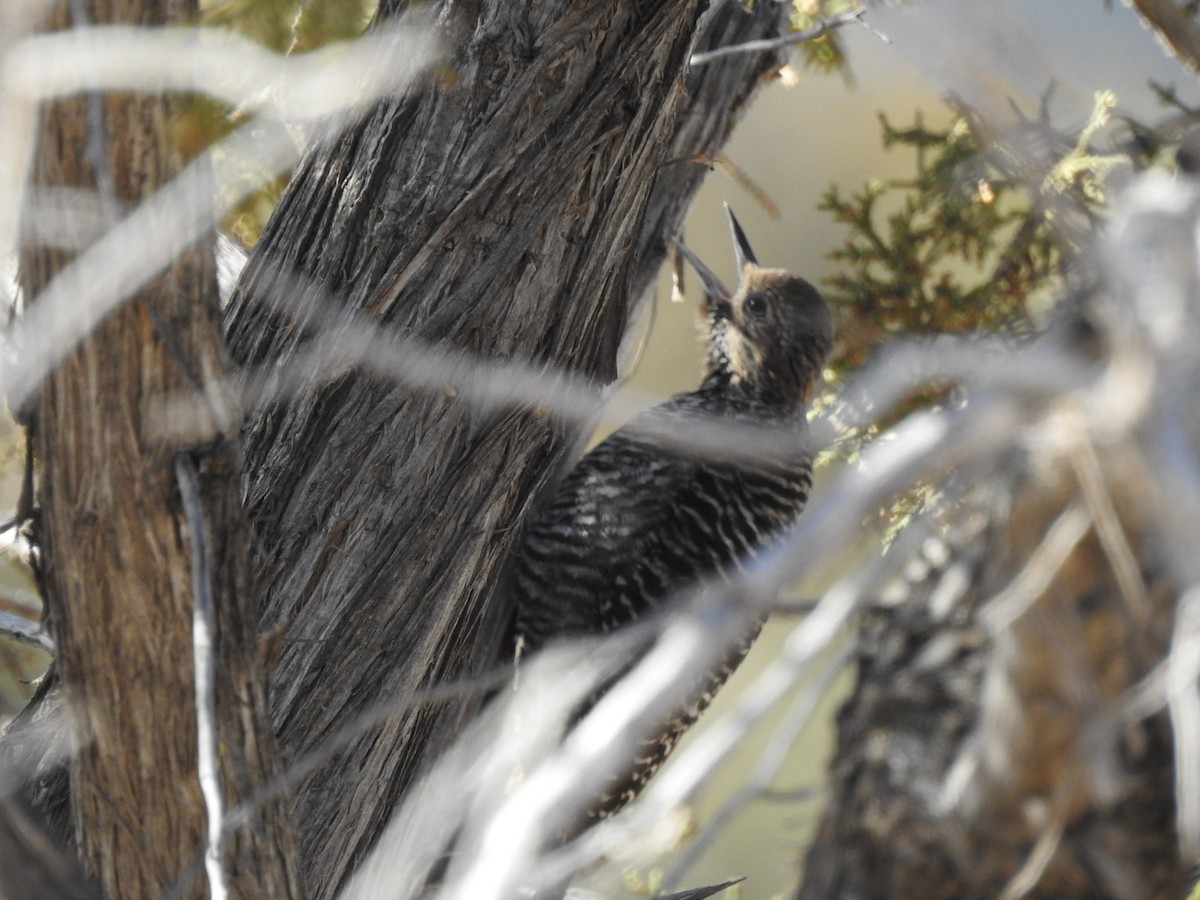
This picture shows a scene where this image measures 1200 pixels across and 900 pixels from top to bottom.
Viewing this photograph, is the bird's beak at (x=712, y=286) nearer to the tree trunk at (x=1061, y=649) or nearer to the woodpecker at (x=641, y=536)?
the woodpecker at (x=641, y=536)

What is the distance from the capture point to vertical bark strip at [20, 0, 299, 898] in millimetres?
1376

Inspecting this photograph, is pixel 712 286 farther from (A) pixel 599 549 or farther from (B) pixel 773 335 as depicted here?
(A) pixel 599 549

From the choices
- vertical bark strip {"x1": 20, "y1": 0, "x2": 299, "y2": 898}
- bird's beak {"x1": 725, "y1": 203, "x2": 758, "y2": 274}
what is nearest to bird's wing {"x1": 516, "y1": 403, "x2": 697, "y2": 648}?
bird's beak {"x1": 725, "y1": 203, "x2": 758, "y2": 274}

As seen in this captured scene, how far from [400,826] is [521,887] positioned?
1201 millimetres

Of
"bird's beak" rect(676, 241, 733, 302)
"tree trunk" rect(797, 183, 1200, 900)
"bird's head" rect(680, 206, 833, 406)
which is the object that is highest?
"bird's beak" rect(676, 241, 733, 302)

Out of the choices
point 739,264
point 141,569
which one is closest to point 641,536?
point 739,264

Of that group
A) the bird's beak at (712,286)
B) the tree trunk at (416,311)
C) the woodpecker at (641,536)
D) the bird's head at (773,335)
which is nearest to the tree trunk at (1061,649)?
the tree trunk at (416,311)

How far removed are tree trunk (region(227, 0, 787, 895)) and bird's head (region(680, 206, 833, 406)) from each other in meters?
0.83

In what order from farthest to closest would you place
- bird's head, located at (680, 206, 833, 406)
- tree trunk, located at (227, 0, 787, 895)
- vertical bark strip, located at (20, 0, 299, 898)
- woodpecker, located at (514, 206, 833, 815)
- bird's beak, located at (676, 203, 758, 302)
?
1. bird's beak, located at (676, 203, 758, 302)
2. bird's head, located at (680, 206, 833, 406)
3. woodpecker, located at (514, 206, 833, 815)
4. tree trunk, located at (227, 0, 787, 895)
5. vertical bark strip, located at (20, 0, 299, 898)

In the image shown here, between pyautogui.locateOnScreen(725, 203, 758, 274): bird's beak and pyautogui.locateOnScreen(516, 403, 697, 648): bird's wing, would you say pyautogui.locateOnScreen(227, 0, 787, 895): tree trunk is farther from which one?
pyautogui.locateOnScreen(725, 203, 758, 274): bird's beak

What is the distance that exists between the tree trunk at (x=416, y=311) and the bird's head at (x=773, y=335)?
0.83 metres

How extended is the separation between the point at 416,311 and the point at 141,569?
2.72 feet

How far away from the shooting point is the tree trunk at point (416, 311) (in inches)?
82.2

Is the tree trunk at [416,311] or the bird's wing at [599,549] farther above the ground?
the tree trunk at [416,311]
